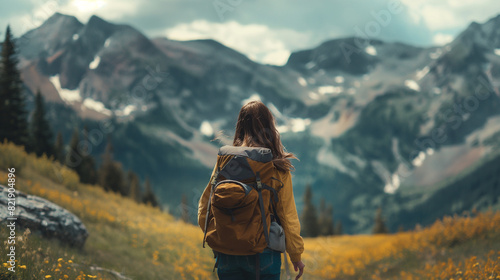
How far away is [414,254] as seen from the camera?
1276 centimetres

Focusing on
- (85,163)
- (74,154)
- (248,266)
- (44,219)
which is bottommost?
(248,266)

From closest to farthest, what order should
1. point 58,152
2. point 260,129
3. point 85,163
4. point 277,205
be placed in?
point 277,205 < point 260,129 < point 58,152 < point 85,163

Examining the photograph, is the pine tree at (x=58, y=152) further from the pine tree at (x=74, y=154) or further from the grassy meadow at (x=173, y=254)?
the grassy meadow at (x=173, y=254)

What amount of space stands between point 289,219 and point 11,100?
32.9 meters

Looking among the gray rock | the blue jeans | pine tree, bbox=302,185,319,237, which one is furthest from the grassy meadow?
pine tree, bbox=302,185,319,237

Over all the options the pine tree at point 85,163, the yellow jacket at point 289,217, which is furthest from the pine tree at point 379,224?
the yellow jacket at point 289,217

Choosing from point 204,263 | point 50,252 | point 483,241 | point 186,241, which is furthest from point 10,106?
point 483,241

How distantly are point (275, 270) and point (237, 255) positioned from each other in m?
0.47

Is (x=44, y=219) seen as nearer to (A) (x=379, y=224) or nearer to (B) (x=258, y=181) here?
(B) (x=258, y=181)

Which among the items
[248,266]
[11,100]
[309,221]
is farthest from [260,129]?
[309,221]

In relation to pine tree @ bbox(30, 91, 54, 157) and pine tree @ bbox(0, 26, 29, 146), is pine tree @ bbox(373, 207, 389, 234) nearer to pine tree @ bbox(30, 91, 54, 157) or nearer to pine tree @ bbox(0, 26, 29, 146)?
pine tree @ bbox(30, 91, 54, 157)

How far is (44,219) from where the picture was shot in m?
7.70

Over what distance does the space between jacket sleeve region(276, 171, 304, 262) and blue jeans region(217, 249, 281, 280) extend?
0.20 m

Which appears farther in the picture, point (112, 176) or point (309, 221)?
point (309, 221)
